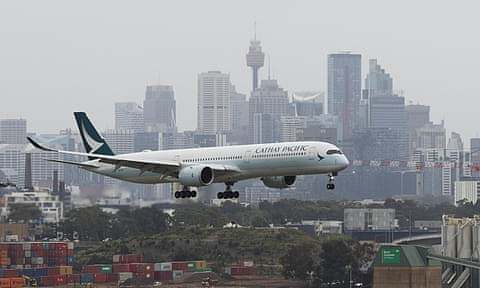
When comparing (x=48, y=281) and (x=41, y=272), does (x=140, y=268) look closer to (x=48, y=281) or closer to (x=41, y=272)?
(x=48, y=281)

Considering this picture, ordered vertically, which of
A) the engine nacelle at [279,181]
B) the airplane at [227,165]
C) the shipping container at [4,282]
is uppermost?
the airplane at [227,165]

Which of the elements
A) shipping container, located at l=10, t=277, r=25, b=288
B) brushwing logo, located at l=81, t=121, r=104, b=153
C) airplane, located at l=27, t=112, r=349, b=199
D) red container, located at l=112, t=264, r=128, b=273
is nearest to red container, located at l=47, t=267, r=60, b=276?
red container, located at l=112, t=264, r=128, b=273

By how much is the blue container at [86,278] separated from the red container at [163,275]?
5.22 meters

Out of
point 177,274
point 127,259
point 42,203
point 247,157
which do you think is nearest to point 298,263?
point 177,274

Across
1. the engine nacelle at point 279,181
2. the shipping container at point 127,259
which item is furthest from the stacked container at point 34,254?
the engine nacelle at point 279,181

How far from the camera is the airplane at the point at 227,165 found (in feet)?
311

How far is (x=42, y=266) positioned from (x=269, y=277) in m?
19.6

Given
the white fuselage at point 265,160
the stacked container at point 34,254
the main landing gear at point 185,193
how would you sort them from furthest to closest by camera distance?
the stacked container at point 34,254, the main landing gear at point 185,193, the white fuselage at point 265,160

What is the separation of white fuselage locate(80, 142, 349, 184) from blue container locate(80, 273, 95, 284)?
36.3m

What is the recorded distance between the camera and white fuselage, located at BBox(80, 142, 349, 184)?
94.6 metres

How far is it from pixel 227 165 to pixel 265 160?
3.07 m

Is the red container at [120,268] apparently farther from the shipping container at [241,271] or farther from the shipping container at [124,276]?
the shipping container at [241,271]

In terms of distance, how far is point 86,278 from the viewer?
13825cm

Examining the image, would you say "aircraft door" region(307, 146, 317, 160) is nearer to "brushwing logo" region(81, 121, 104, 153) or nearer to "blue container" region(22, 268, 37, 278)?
"brushwing logo" region(81, 121, 104, 153)
